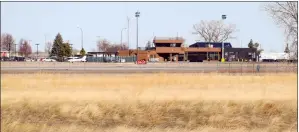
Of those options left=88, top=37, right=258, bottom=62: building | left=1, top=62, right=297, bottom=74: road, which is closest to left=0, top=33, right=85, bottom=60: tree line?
left=88, top=37, right=258, bottom=62: building

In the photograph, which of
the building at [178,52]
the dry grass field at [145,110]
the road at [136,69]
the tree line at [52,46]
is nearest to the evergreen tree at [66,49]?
the tree line at [52,46]

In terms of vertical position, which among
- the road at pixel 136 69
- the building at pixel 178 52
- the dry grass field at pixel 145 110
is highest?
the building at pixel 178 52

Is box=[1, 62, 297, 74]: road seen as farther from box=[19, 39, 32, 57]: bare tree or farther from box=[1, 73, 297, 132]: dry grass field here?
box=[19, 39, 32, 57]: bare tree

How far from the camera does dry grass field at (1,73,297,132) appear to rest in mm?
13609

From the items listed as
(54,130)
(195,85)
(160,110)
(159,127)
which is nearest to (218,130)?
(159,127)

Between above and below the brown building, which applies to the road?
below

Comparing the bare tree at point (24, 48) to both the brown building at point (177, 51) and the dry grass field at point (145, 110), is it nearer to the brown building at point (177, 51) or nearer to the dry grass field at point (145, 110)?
the brown building at point (177, 51)

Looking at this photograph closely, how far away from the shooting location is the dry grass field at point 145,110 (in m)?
Answer: 13.6

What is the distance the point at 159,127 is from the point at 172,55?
8124cm

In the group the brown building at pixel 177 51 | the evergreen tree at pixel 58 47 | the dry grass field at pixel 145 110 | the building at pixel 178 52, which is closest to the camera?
the dry grass field at pixel 145 110

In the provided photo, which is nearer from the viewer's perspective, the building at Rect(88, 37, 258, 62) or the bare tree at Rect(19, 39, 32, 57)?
the building at Rect(88, 37, 258, 62)

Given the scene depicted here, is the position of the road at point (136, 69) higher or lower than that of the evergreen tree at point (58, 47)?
lower

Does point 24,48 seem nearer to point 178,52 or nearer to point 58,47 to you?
point 58,47

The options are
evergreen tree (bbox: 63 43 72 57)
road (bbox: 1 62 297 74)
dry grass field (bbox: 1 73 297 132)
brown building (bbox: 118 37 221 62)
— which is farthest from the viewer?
brown building (bbox: 118 37 221 62)
